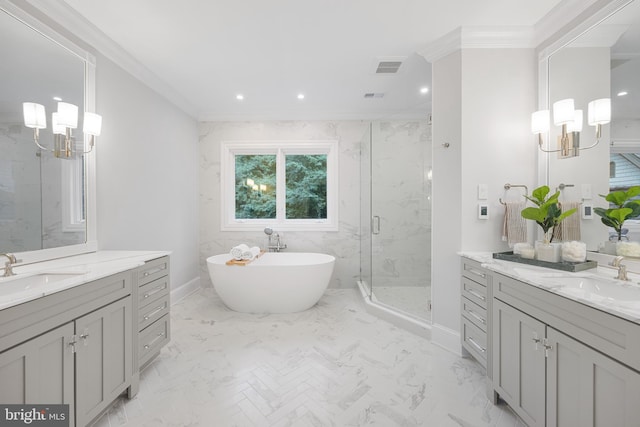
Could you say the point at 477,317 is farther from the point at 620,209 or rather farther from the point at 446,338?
the point at 620,209

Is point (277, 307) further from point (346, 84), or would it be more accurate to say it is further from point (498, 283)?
point (346, 84)

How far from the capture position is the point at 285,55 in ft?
7.54

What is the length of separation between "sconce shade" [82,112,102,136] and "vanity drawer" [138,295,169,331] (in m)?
1.33

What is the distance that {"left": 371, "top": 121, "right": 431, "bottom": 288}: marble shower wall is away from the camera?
3.31 m

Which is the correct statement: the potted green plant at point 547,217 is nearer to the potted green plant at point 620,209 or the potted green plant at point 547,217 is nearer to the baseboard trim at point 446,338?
the potted green plant at point 620,209

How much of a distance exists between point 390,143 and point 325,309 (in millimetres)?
2292

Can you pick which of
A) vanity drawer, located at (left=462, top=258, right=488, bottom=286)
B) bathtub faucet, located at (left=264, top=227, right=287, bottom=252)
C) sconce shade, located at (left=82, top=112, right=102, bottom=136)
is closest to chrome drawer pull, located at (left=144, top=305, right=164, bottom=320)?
sconce shade, located at (left=82, top=112, right=102, bottom=136)

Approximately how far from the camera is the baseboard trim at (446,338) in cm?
211

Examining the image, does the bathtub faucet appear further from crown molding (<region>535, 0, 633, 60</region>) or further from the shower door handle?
crown molding (<region>535, 0, 633, 60</region>)

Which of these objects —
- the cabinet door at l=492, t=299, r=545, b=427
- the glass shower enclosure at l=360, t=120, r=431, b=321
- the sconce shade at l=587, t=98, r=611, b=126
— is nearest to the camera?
the cabinet door at l=492, t=299, r=545, b=427

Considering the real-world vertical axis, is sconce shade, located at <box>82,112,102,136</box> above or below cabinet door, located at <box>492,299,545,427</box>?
above

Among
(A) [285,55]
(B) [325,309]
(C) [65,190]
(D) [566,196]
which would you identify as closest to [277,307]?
(B) [325,309]

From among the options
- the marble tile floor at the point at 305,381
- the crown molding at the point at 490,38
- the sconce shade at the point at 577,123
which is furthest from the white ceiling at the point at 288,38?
the marble tile floor at the point at 305,381

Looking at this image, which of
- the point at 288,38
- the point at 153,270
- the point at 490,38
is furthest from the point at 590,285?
the point at 153,270
